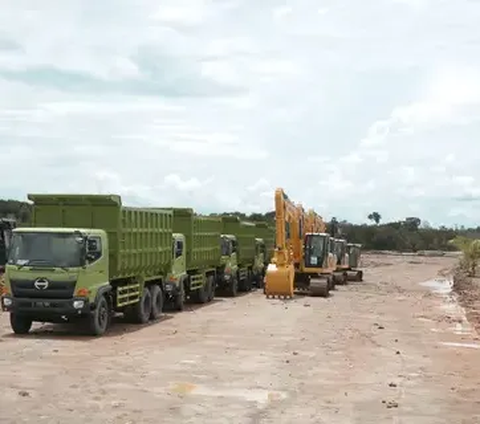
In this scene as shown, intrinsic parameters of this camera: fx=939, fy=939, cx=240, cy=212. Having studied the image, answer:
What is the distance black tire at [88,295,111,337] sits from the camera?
20609mm

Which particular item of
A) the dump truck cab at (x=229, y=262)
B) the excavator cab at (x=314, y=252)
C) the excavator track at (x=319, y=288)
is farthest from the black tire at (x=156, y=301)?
the excavator cab at (x=314, y=252)

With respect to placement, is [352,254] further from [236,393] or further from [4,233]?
[236,393]

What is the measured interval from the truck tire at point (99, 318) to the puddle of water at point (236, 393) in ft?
23.0

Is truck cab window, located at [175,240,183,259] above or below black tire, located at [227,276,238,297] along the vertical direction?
above

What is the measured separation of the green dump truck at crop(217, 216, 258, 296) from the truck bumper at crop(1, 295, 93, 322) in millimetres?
15721

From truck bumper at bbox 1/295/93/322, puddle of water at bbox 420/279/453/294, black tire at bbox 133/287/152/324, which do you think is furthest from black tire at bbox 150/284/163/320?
puddle of water at bbox 420/279/453/294

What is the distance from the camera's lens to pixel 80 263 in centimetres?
2011

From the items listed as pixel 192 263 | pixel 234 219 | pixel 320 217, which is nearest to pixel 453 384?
pixel 192 263

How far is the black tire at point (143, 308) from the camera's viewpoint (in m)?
24.1

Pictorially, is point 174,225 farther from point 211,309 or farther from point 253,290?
point 253,290

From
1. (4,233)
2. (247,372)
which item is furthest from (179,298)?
(247,372)

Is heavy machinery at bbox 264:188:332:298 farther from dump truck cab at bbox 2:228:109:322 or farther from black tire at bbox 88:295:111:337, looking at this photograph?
dump truck cab at bbox 2:228:109:322

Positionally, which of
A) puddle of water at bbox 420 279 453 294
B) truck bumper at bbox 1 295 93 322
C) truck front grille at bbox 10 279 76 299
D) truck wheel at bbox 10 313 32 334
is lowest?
puddle of water at bbox 420 279 453 294

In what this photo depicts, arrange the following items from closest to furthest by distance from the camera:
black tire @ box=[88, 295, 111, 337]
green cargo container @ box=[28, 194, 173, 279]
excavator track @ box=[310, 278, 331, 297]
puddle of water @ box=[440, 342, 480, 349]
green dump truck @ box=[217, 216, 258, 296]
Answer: black tire @ box=[88, 295, 111, 337] → puddle of water @ box=[440, 342, 480, 349] → green cargo container @ box=[28, 194, 173, 279] → green dump truck @ box=[217, 216, 258, 296] → excavator track @ box=[310, 278, 331, 297]
